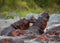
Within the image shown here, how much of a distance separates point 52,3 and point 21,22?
102 ft

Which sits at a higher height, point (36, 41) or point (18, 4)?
point (18, 4)

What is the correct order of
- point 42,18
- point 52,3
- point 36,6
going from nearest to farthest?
point 42,18 → point 36,6 → point 52,3

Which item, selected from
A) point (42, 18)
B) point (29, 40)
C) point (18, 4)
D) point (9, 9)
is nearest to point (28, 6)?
point (18, 4)

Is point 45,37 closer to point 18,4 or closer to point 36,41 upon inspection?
point 36,41

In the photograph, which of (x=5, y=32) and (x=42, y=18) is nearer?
(x=5, y=32)

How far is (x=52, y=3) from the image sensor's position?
40.3 m

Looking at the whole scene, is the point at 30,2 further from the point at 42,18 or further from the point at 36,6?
the point at 42,18

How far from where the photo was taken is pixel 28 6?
35531mm

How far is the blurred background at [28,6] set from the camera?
32344mm

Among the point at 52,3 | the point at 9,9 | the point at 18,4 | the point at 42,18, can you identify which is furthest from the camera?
the point at 52,3

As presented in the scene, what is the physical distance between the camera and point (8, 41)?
18.1 ft

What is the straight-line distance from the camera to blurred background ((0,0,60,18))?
106 ft

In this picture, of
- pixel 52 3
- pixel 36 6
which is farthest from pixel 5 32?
pixel 52 3

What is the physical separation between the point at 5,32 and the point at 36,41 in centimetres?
200
